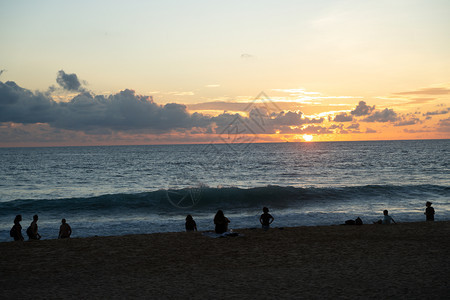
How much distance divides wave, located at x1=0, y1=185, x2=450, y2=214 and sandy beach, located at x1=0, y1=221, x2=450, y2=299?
16.6 m

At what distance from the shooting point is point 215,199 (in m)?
35.4

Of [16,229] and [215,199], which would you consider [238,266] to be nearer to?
[16,229]

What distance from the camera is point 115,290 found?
28.5 ft

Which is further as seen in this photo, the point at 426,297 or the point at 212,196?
the point at 212,196

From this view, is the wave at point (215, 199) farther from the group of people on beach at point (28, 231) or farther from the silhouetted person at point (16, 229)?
the silhouetted person at point (16, 229)

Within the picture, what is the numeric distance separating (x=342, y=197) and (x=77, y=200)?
25213 mm

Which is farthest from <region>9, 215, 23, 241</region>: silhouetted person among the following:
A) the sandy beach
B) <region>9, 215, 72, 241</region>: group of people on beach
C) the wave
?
the wave

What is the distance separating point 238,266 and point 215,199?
983 inches

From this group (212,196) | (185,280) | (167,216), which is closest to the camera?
(185,280)

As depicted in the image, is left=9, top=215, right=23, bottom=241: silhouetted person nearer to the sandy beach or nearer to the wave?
the sandy beach

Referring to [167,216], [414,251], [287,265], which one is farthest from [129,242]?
[167,216]

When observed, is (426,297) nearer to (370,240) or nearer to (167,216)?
(370,240)

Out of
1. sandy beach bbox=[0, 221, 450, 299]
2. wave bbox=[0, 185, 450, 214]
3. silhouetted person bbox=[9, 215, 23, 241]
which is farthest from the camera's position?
wave bbox=[0, 185, 450, 214]

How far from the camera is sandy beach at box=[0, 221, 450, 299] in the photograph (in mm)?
8359
